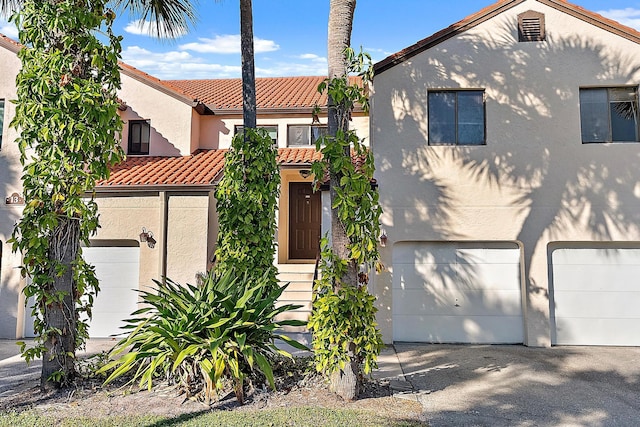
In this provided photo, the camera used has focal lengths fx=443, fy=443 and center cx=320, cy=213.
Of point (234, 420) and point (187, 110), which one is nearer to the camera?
point (234, 420)

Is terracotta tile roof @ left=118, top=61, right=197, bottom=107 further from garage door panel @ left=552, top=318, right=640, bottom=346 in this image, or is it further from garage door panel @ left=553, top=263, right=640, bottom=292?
garage door panel @ left=552, top=318, right=640, bottom=346

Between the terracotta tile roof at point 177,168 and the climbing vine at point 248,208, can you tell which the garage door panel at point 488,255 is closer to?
the terracotta tile roof at point 177,168

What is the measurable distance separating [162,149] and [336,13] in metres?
7.95

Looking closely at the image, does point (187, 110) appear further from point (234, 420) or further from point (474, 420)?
point (474, 420)

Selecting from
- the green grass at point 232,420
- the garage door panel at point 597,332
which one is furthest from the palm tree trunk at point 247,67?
the garage door panel at point 597,332

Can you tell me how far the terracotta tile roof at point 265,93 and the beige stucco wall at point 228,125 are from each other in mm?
288

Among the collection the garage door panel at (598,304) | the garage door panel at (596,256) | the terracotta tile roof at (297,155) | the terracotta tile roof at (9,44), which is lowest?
the garage door panel at (598,304)

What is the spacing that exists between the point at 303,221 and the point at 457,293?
517 cm

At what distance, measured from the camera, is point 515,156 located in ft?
32.5

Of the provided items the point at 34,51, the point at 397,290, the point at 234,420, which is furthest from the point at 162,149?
the point at 234,420

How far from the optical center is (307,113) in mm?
13008

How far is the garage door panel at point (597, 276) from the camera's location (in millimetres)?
9828

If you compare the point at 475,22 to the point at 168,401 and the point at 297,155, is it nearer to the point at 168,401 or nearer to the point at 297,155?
the point at 297,155

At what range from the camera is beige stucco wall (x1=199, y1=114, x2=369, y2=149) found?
13148 mm
